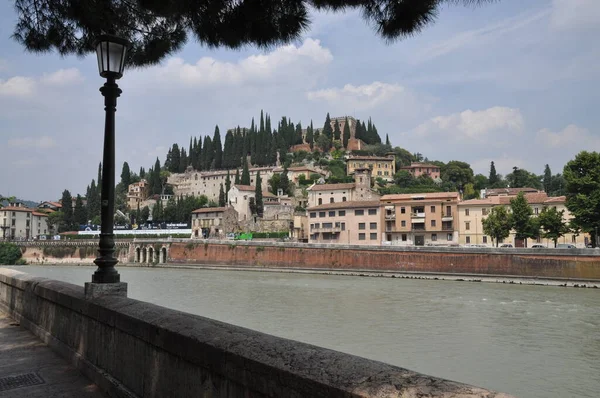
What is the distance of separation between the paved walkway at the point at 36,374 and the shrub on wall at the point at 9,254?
242 feet

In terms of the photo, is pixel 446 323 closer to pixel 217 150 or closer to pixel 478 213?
pixel 478 213

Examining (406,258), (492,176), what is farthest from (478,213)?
(492,176)

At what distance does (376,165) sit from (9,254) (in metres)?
79.0

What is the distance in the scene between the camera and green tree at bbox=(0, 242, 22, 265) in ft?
229

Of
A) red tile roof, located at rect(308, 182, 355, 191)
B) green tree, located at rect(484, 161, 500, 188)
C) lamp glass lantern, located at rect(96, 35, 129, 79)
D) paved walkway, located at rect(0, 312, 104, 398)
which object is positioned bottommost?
paved walkway, located at rect(0, 312, 104, 398)

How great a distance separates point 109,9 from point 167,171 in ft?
430

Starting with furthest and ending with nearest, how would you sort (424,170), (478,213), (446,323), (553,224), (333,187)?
1. (424,170)
2. (333,187)
3. (478,213)
4. (553,224)
5. (446,323)

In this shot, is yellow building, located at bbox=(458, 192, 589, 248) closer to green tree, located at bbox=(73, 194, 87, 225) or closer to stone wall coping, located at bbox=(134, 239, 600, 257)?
stone wall coping, located at bbox=(134, 239, 600, 257)

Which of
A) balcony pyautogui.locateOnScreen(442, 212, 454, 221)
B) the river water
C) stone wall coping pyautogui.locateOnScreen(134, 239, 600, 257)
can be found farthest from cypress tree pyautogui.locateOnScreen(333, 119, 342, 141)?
the river water

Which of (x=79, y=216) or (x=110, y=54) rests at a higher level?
(x=79, y=216)

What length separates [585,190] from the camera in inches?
1633

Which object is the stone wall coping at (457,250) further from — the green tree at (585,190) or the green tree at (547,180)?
the green tree at (547,180)

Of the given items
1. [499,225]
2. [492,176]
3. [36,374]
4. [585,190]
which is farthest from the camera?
[492,176]

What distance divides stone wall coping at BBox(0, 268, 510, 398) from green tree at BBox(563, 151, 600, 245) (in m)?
44.4
